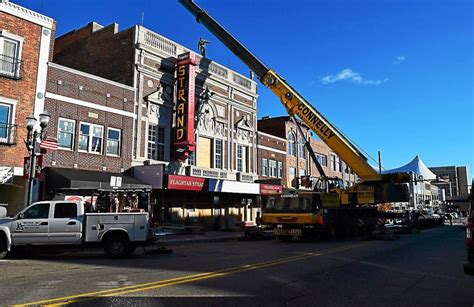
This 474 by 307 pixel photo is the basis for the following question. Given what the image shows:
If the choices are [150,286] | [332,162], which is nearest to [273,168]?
[332,162]

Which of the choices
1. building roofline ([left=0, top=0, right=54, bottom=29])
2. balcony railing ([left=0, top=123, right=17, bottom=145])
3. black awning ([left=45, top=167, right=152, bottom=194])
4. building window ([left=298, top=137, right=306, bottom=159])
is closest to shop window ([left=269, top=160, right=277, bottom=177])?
building window ([left=298, top=137, right=306, bottom=159])

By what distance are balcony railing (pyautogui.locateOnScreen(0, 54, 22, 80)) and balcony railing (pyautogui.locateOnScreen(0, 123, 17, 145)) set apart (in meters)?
A: 2.25

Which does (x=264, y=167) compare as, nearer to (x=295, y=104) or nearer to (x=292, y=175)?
(x=292, y=175)

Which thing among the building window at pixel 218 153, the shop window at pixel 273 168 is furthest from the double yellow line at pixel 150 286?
the shop window at pixel 273 168

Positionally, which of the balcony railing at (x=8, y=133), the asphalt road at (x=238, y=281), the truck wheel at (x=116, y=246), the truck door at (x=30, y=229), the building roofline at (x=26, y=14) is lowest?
the asphalt road at (x=238, y=281)

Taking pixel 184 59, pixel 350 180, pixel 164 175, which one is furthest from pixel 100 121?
pixel 350 180

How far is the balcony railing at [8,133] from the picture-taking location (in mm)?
18797

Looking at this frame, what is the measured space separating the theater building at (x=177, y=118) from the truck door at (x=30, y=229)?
399 inches

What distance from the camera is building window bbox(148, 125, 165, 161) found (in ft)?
84.4

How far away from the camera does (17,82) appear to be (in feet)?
63.8

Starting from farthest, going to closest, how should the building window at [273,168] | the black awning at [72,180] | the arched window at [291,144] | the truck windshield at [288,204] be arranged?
1. the arched window at [291,144]
2. the building window at [273,168]
3. the truck windshield at [288,204]
4. the black awning at [72,180]

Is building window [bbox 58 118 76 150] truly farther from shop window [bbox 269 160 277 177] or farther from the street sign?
shop window [bbox 269 160 277 177]

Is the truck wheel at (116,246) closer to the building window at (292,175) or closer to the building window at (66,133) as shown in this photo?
the building window at (66,133)

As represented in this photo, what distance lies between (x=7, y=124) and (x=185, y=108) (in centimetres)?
1026
